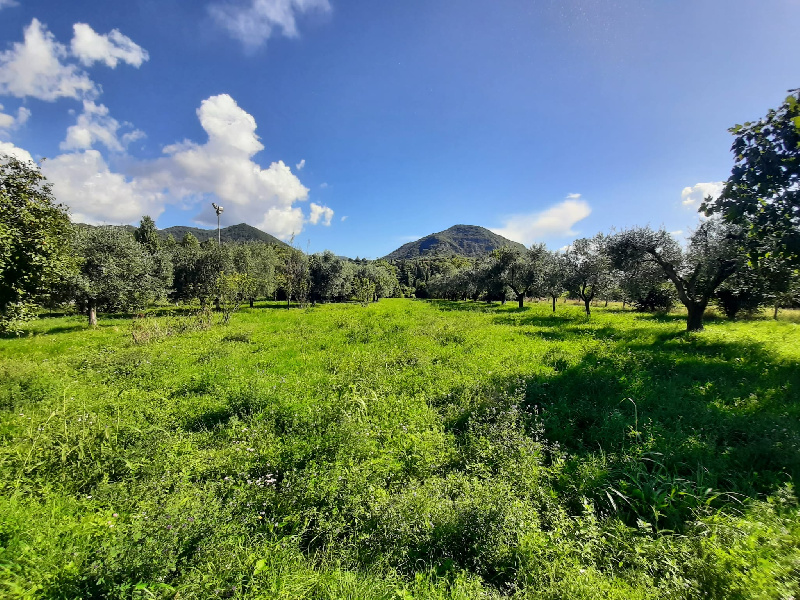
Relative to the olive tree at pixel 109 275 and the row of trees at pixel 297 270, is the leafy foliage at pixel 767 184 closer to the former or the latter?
the row of trees at pixel 297 270

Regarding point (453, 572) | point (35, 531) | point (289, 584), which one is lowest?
point (453, 572)

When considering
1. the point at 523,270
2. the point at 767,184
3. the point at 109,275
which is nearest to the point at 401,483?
the point at 767,184

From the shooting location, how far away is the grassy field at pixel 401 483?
142 inches

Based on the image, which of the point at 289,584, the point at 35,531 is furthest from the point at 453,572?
the point at 35,531

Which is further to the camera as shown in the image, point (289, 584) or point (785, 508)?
point (785, 508)

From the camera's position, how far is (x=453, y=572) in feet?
13.2

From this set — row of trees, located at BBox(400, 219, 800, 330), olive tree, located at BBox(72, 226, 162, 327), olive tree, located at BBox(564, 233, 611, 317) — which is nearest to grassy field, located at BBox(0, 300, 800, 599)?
row of trees, located at BBox(400, 219, 800, 330)

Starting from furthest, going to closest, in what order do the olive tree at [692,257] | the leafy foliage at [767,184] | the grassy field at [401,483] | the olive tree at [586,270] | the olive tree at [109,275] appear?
the olive tree at [586,270] → the olive tree at [109,275] → the olive tree at [692,257] → the leafy foliage at [767,184] → the grassy field at [401,483]

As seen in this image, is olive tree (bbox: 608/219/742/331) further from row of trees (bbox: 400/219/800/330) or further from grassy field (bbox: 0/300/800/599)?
grassy field (bbox: 0/300/800/599)

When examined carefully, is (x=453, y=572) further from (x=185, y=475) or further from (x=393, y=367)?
(x=393, y=367)

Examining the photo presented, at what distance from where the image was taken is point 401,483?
18.8 feet

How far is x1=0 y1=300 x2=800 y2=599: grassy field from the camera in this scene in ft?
11.9

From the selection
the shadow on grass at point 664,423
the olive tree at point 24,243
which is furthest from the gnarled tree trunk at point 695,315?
the olive tree at point 24,243

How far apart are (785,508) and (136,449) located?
11.1 m
